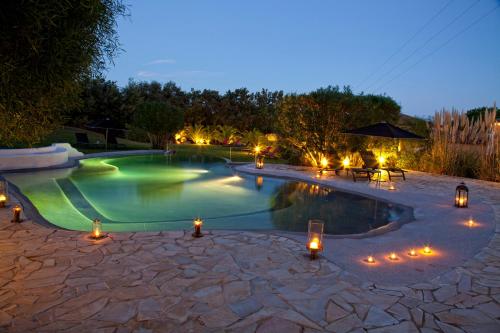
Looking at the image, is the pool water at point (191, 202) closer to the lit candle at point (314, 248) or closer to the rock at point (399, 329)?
the lit candle at point (314, 248)

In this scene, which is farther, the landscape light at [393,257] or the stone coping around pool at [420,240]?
the landscape light at [393,257]

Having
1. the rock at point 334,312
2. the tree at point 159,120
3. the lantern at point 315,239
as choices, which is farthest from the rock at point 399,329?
the tree at point 159,120

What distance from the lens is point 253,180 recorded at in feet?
50.5

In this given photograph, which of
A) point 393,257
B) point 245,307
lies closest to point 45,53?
point 245,307

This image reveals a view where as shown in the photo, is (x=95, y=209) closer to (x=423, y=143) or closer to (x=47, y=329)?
(x=47, y=329)

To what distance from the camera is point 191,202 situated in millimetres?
11086

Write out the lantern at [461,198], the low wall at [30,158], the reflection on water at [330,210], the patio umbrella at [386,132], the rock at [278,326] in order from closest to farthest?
the rock at [278,326], the reflection on water at [330,210], the lantern at [461,198], the patio umbrella at [386,132], the low wall at [30,158]

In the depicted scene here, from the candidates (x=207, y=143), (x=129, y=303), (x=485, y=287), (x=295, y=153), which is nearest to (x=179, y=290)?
(x=129, y=303)

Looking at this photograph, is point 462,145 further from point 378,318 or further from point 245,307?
point 245,307

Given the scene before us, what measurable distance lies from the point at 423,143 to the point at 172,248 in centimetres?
1672

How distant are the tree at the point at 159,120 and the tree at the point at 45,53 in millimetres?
26361

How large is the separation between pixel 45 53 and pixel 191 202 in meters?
8.19

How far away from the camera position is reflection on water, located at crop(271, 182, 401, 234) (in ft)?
27.9

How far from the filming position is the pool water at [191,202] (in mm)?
8633
